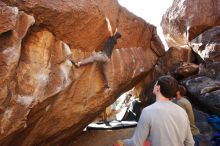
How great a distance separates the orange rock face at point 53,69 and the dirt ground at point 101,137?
1.75 metres

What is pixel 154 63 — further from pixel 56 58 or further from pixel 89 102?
pixel 56 58

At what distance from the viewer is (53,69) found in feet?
20.1

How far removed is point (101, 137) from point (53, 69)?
18.3 ft

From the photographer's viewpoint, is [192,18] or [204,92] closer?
[204,92]

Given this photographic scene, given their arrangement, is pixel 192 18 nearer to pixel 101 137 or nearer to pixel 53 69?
pixel 101 137

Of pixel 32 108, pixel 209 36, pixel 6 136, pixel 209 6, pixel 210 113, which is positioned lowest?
pixel 210 113

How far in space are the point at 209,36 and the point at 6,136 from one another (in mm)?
10239

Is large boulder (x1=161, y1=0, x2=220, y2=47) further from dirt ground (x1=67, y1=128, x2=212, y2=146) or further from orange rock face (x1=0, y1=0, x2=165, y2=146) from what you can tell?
dirt ground (x1=67, y1=128, x2=212, y2=146)

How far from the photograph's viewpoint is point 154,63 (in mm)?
12844

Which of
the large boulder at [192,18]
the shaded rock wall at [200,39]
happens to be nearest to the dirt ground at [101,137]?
the shaded rock wall at [200,39]

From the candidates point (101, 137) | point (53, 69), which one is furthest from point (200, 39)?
point (53, 69)

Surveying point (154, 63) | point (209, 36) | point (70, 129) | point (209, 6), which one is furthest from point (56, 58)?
point (209, 6)

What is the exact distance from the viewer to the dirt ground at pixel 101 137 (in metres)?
10.5

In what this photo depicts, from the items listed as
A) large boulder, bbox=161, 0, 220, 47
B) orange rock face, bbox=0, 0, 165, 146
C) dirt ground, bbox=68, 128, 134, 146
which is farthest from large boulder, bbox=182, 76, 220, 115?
large boulder, bbox=161, 0, 220, 47
